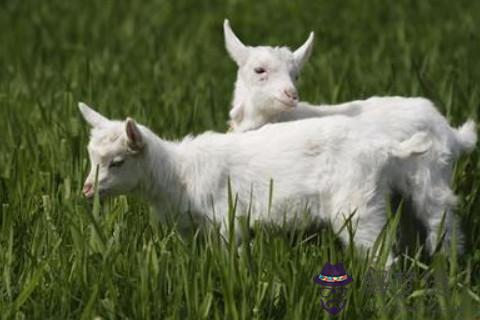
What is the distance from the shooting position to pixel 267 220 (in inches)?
188

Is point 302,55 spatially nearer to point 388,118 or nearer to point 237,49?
point 237,49

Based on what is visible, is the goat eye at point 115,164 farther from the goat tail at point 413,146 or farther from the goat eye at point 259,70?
the goat tail at point 413,146

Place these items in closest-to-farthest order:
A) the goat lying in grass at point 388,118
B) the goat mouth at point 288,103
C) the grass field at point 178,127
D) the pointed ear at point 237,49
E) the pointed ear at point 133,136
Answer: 1. the grass field at point 178,127
2. the pointed ear at point 133,136
3. the goat lying in grass at point 388,118
4. the goat mouth at point 288,103
5. the pointed ear at point 237,49

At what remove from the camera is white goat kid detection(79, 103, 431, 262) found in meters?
4.71

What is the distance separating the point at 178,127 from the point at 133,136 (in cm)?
172

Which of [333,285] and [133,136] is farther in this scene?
[133,136]

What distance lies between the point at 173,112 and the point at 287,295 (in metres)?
2.82

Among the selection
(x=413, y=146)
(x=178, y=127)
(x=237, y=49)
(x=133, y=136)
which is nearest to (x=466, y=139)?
(x=413, y=146)

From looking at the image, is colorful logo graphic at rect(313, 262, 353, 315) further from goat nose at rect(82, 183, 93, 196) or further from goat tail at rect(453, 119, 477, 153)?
goat tail at rect(453, 119, 477, 153)

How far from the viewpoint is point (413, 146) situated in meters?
4.74

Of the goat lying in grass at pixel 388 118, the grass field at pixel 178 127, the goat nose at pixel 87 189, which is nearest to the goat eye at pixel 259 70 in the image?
the goat lying in grass at pixel 388 118

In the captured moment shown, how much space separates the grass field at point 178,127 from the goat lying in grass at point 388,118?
290 mm

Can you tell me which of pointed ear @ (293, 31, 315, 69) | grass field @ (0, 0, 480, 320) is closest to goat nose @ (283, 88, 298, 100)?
pointed ear @ (293, 31, 315, 69)

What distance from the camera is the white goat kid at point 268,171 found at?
471cm
